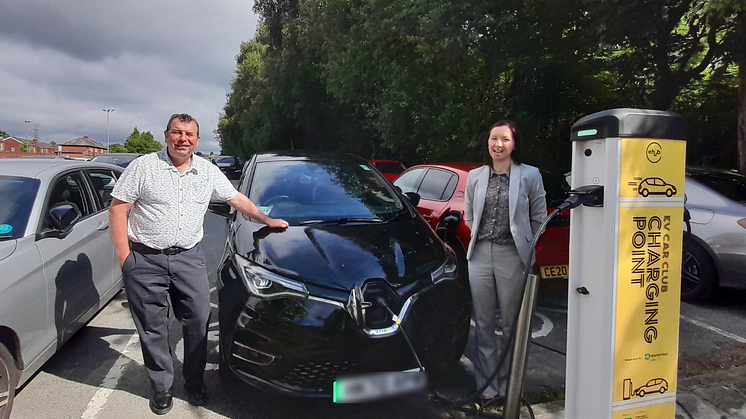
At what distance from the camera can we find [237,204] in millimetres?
3244

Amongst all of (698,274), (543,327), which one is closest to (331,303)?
(543,327)

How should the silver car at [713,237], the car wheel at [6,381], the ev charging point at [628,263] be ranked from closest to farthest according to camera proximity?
1. the ev charging point at [628,263]
2. the car wheel at [6,381]
3. the silver car at [713,237]

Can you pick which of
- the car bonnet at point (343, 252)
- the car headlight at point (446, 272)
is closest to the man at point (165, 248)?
the car bonnet at point (343, 252)

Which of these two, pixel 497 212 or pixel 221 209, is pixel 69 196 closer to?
pixel 221 209

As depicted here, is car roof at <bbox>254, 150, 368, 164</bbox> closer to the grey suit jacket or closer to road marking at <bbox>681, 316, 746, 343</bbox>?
the grey suit jacket

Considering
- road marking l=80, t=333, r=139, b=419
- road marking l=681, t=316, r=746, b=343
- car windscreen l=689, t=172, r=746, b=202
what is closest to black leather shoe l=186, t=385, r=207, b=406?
road marking l=80, t=333, r=139, b=419

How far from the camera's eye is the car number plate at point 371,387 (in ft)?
8.29

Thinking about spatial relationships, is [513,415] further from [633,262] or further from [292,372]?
[292,372]

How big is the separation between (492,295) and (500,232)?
0.40 meters

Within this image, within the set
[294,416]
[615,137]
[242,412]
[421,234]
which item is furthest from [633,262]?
[242,412]

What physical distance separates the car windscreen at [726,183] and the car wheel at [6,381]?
5.94m

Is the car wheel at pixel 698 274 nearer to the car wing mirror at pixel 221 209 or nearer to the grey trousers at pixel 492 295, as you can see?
the grey trousers at pixel 492 295

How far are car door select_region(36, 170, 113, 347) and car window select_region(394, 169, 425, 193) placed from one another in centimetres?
365

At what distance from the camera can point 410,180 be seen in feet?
21.9
